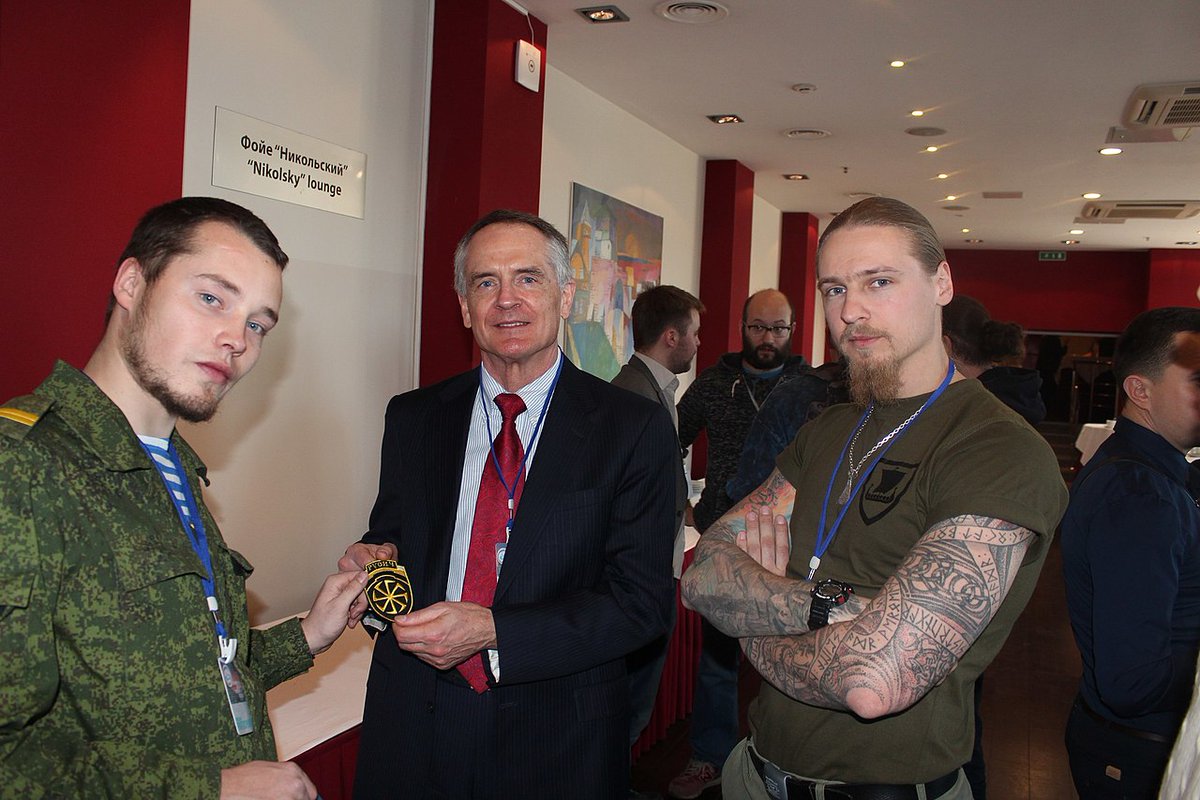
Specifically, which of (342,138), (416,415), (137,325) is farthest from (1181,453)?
(342,138)

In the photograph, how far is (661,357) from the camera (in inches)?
156

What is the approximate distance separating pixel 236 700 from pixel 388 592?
370 millimetres

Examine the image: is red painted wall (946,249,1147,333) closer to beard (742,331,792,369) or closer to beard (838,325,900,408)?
beard (742,331,792,369)

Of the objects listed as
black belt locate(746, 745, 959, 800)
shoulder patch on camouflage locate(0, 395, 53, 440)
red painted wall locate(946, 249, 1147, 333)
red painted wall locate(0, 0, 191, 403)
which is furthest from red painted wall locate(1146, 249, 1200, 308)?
shoulder patch on camouflage locate(0, 395, 53, 440)

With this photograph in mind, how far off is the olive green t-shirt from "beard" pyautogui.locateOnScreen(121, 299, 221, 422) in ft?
3.60

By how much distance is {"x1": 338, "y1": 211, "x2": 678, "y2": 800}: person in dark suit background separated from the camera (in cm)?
168

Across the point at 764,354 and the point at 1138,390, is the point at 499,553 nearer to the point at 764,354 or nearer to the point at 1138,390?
the point at 1138,390

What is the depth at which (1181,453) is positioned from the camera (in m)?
2.14

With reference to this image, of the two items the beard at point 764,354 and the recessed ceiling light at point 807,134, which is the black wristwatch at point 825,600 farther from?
the recessed ceiling light at point 807,134

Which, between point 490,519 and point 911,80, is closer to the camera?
point 490,519

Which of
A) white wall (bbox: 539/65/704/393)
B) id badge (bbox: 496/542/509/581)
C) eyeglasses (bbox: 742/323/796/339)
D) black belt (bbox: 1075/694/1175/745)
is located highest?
white wall (bbox: 539/65/704/393)

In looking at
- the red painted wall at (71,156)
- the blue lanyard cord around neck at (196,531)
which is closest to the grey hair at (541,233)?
the blue lanyard cord around neck at (196,531)

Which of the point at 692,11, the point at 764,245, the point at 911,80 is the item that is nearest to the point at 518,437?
the point at 692,11

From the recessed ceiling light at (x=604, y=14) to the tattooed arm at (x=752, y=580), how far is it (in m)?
3.53
